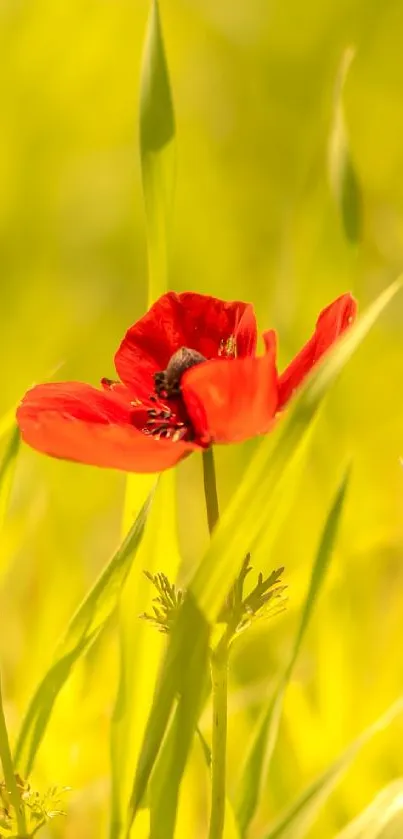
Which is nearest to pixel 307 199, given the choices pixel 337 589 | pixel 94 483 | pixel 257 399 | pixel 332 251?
pixel 332 251

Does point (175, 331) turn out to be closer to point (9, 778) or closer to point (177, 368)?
point (177, 368)

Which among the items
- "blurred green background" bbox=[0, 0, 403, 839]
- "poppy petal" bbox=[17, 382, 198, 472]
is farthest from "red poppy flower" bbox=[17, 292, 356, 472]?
"blurred green background" bbox=[0, 0, 403, 839]

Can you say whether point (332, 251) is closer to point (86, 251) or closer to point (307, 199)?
point (307, 199)

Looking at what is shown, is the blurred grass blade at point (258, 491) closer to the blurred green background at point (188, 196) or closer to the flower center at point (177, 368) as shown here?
the flower center at point (177, 368)

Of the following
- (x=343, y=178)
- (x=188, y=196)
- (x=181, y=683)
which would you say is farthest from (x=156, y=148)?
(x=188, y=196)

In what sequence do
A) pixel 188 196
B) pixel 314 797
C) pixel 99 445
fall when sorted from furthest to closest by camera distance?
pixel 188 196 → pixel 314 797 → pixel 99 445

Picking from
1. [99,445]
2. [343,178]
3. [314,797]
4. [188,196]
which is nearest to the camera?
[99,445]
